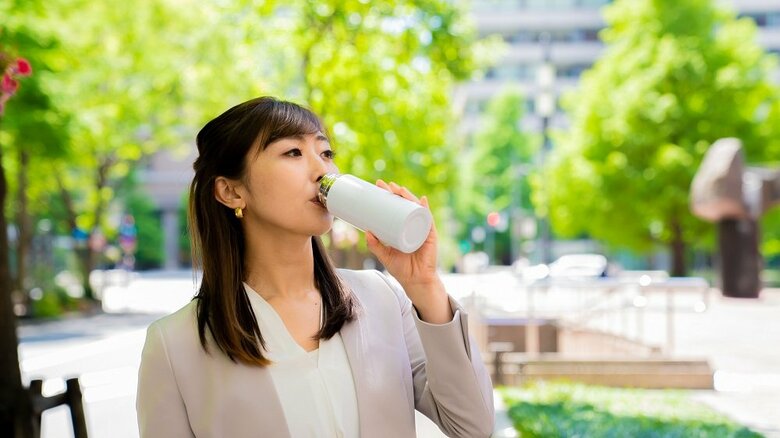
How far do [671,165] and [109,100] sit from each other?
722 inches

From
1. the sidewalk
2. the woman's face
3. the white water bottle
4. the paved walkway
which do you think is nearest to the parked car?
the paved walkway

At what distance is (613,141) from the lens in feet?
118

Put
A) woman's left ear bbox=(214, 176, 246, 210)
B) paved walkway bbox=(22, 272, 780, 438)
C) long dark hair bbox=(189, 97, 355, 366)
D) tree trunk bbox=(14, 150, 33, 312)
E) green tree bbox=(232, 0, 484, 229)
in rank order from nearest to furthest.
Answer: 1. long dark hair bbox=(189, 97, 355, 366)
2. woman's left ear bbox=(214, 176, 246, 210)
3. paved walkway bbox=(22, 272, 780, 438)
4. green tree bbox=(232, 0, 484, 229)
5. tree trunk bbox=(14, 150, 33, 312)

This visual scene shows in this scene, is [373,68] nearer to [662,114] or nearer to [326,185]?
[326,185]

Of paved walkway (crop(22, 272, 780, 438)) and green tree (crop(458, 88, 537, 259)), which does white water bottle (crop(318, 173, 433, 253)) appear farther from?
green tree (crop(458, 88, 537, 259))

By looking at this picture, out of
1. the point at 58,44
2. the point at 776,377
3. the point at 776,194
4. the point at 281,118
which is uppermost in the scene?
the point at 58,44

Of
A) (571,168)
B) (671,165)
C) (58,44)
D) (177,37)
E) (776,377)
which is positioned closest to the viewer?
(776,377)

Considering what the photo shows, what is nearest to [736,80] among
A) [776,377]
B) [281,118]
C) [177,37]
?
[177,37]

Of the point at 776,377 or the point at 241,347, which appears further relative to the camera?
the point at 776,377

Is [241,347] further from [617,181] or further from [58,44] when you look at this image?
[617,181]

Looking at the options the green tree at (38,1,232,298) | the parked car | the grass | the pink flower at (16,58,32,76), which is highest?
the green tree at (38,1,232,298)

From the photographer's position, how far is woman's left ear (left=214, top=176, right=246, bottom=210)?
2.18 metres

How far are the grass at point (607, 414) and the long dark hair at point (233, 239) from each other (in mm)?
4350

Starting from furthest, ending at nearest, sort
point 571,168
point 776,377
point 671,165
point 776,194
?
1. point 571,168
2. point 671,165
3. point 776,194
4. point 776,377
